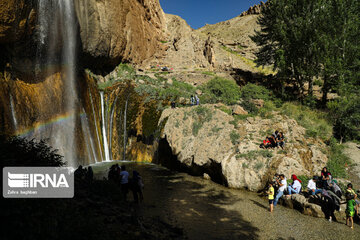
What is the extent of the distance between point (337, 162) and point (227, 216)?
920cm

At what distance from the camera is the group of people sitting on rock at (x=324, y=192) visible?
7.68 m

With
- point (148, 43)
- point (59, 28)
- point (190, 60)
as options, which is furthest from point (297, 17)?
point (59, 28)

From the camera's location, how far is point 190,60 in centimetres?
3678

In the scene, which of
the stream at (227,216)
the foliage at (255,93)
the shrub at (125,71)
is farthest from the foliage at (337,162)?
the shrub at (125,71)

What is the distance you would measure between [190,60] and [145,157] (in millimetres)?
23723

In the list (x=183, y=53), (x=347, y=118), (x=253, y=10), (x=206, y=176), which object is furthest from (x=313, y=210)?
(x=253, y=10)

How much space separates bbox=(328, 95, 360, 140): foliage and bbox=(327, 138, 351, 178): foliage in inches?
137

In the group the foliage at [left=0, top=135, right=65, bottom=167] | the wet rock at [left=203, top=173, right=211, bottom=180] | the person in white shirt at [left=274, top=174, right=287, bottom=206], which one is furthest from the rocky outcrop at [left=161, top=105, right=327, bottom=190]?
the foliage at [left=0, top=135, right=65, bottom=167]

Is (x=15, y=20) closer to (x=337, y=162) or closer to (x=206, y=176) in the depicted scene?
(x=206, y=176)

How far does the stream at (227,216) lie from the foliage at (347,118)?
1199 centimetres

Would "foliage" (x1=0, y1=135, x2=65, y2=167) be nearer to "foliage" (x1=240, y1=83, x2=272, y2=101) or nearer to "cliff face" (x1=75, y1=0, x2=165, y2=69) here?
"cliff face" (x1=75, y1=0, x2=165, y2=69)

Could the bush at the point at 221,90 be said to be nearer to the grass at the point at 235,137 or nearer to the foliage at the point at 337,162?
the grass at the point at 235,137

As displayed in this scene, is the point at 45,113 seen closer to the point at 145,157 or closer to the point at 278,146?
the point at 145,157

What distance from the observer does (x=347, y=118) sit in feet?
56.1
